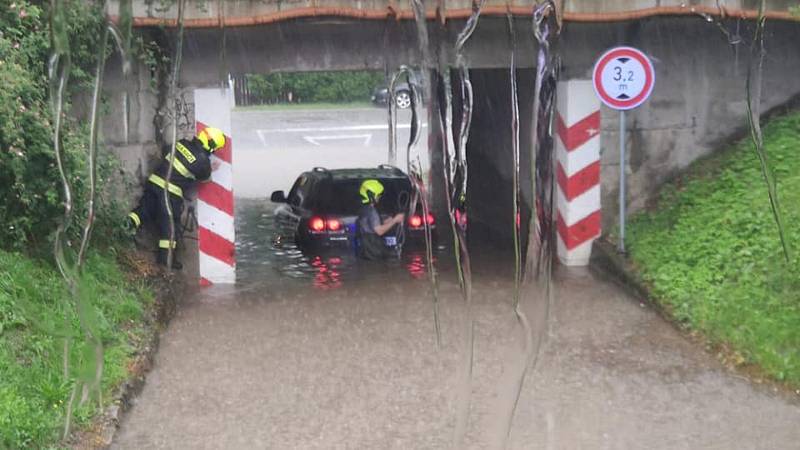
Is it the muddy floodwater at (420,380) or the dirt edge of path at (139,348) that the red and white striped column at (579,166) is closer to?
the muddy floodwater at (420,380)

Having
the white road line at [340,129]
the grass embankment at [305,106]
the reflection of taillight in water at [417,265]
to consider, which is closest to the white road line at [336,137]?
the white road line at [340,129]

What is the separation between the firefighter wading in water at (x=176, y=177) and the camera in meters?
11.7

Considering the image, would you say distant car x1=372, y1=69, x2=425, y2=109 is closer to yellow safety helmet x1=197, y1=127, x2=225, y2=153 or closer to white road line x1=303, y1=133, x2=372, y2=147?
white road line x1=303, y1=133, x2=372, y2=147

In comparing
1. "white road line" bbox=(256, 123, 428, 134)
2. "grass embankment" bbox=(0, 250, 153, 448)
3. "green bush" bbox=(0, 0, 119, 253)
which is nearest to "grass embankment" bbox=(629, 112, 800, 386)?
"grass embankment" bbox=(0, 250, 153, 448)

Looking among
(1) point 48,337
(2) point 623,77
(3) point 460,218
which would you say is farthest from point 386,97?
(1) point 48,337

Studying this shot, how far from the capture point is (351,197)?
47.9ft

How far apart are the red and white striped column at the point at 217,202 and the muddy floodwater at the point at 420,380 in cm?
28

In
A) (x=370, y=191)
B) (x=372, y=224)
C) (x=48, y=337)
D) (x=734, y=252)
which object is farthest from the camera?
(x=372, y=224)

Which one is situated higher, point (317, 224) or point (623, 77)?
point (623, 77)

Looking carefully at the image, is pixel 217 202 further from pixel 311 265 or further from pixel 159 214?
pixel 311 265

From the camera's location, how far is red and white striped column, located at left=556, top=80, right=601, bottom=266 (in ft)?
41.8

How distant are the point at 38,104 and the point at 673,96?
728 centimetres

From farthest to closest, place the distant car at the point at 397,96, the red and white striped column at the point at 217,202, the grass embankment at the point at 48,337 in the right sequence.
Answer: 1. the distant car at the point at 397,96
2. the red and white striped column at the point at 217,202
3. the grass embankment at the point at 48,337

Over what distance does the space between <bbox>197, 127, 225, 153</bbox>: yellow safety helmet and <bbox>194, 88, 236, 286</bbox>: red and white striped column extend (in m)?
0.10
